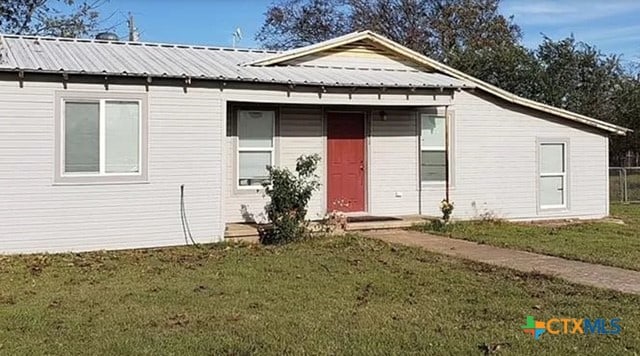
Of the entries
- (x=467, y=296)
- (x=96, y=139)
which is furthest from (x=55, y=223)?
(x=467, y=296)

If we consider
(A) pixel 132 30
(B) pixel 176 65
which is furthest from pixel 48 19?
(B) pixel 176 65

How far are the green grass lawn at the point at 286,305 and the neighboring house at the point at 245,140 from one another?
116 cm

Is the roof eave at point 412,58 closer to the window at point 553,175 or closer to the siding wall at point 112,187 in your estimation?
the window at point 553,175

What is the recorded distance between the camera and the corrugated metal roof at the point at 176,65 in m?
10.7

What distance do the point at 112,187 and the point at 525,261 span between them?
6.63m

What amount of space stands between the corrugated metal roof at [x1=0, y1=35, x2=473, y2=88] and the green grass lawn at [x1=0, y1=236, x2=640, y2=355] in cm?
318

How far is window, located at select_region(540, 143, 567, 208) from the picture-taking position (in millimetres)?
15492

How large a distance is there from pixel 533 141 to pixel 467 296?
9.22m

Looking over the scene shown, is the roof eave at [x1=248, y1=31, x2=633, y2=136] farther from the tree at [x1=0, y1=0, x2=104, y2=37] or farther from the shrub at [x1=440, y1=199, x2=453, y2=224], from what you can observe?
the tree at [x1=0, y1=0, x2=104, y2=37]

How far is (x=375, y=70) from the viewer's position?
14344 mm

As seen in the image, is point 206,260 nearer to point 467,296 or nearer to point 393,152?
point 467,296

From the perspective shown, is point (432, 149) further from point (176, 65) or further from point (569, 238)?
point (176, 65)

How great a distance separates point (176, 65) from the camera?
1184cm

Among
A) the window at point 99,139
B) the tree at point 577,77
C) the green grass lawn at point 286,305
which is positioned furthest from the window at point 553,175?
the tree at point 577,77
